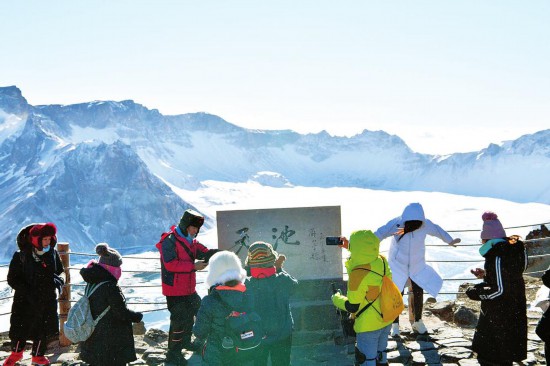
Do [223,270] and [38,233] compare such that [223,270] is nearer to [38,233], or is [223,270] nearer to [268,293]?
[268,293]

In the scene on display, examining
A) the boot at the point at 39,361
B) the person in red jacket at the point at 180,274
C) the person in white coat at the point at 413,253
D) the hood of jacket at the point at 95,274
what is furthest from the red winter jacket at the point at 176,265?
the person in white coat at the point at 413,253

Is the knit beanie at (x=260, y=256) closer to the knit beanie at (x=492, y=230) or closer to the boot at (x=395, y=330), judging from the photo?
the knit beanie at (x=492, y=230)

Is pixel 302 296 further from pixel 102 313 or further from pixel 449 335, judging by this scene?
pixel 102 313

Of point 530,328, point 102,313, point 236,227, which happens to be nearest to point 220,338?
point 102,313

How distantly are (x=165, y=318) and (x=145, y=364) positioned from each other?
105800 millimetres

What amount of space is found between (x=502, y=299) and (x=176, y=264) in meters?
3.37

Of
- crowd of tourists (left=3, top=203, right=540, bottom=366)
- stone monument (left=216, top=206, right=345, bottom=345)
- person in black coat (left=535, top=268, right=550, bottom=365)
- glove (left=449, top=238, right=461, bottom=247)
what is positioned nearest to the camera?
person in black coat (left=535, top=268, right=550, bottom=365)

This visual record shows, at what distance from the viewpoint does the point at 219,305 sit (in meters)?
3.81

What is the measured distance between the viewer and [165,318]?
105m

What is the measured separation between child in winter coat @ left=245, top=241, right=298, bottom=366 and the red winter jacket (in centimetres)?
121

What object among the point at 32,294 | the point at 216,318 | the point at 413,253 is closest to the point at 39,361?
the point at 32,294

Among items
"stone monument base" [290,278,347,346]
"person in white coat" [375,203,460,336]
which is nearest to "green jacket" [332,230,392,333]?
"person in white coat" [375,203,460,336]

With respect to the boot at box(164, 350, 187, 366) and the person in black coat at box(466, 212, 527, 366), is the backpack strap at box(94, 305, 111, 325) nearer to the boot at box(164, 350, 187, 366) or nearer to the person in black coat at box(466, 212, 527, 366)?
the boot at box(164, 350, 187, 366)

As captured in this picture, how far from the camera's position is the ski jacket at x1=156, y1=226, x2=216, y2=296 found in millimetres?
5273
